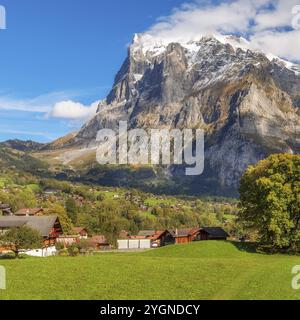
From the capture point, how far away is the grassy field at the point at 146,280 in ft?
135

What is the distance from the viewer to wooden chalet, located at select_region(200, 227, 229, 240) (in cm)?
12112

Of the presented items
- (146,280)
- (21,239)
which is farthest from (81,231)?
(146,280)

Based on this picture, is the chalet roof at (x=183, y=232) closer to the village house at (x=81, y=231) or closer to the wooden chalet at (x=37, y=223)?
the village house at (x=81, y=231)

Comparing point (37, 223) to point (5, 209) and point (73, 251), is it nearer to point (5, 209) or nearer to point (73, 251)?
point (73, 251)

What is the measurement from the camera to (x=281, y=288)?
44.2 m

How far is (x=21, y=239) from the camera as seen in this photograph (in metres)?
73.5

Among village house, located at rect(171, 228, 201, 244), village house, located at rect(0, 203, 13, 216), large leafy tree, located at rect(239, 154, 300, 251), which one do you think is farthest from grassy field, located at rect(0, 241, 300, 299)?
village house, located at rect(0, 203, 13, 216)

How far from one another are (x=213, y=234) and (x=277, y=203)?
42.6 metres

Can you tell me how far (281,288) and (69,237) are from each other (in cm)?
8255

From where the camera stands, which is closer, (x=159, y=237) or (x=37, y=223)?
(x=37, y=223)
